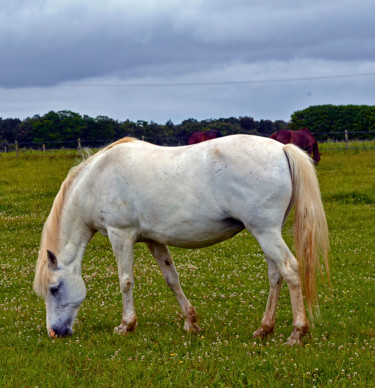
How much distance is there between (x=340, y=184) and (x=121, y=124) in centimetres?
5828

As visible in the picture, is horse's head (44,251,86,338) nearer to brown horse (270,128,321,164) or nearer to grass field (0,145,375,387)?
grass field (0,145,375,387)

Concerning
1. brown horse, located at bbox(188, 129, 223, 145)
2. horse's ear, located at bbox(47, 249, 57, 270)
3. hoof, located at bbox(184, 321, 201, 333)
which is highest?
brown horse, located at bbox(188, 129, 223, 145)

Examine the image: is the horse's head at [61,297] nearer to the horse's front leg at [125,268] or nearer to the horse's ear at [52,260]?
the horse's ear at [52,260]

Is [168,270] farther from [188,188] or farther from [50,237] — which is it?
[50,237]

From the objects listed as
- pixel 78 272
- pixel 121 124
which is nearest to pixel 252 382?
pixel 78 272

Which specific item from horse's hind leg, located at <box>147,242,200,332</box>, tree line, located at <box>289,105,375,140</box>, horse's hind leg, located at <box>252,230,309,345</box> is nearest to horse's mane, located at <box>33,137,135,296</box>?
horse's hind leg, located at <box>147,242,200,332</box>

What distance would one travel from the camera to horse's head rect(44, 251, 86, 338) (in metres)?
7.48

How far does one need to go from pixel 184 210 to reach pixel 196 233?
0.33 meters

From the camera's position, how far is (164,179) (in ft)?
23.5

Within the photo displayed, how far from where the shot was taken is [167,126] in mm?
75750

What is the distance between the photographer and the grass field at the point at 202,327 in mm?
5402

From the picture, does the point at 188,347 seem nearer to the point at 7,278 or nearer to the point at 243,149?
the point at 243,149

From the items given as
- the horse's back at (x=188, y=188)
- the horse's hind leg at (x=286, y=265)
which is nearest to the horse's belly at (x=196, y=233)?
the horse's back at (x=188, y=188)

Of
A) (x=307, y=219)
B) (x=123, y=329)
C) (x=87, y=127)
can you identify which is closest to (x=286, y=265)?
(x=307, y=219)
